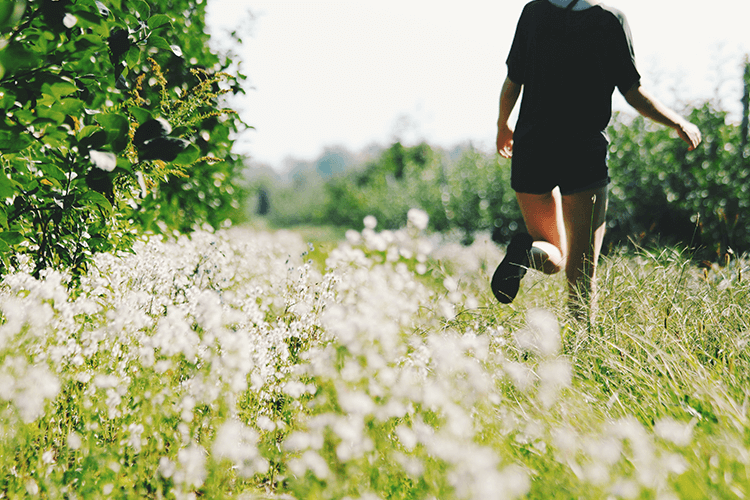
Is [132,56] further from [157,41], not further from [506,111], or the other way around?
[506,111]

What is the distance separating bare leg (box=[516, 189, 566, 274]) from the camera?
2502 mm

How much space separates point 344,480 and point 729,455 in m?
0.97

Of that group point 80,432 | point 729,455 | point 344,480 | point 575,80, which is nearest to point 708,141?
point 575,80

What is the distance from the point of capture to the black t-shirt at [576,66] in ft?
7.82

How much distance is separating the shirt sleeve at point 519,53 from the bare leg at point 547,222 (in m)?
0.68

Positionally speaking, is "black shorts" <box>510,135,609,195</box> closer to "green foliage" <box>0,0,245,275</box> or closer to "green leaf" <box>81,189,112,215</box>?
"green foliage" <box>0,0,245,275</box>

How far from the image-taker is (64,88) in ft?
5.41

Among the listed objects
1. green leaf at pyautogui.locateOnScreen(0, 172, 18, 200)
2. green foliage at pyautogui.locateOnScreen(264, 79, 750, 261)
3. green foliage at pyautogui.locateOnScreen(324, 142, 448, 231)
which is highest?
green leaf at pyautogui.locateOnScreen(0, 172, 18, 200)

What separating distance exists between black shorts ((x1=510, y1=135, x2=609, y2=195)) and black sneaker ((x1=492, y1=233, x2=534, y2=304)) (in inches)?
14.3

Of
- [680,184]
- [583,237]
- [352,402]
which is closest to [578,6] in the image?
[583,237]

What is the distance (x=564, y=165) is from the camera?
2.43 metres

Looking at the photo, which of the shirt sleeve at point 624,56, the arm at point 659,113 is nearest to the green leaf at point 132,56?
the shirt sleeve at point 624,56

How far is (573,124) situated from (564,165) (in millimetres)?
224

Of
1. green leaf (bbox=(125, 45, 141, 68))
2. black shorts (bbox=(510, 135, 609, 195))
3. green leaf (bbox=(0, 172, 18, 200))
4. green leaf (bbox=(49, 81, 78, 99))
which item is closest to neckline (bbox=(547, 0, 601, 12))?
black shorts (bbox=(510, 135, 609, 195))
